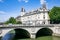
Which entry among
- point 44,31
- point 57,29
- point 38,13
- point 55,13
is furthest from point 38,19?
point 57,29

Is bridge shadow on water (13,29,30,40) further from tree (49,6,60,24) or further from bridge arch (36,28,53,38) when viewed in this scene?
tree (49,6,60,24)

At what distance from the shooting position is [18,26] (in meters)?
48.6

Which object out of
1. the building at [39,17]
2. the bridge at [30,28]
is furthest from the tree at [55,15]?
the bridge at [30,28]

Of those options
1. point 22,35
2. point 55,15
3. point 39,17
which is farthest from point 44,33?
point 39,17

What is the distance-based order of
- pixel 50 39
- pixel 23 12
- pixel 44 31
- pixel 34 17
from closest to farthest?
pixel 50 39 < pixel 44 31 < pixel 34 17 < pixel 23 12

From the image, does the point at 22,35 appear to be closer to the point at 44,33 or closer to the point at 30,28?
the point at 44,33

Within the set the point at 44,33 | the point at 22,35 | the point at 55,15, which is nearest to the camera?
the point at 22,35

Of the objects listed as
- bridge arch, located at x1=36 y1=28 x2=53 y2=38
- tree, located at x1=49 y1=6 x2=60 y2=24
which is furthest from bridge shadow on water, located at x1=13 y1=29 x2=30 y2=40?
tree, located at x1=49 y1=6 x2=60 y2=24

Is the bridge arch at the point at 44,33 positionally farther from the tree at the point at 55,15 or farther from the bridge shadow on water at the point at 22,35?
the tree at the point at 55,15

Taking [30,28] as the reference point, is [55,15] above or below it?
above

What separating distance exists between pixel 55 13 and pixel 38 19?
42.3 ft

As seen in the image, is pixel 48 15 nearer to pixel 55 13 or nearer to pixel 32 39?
pixel 55 13

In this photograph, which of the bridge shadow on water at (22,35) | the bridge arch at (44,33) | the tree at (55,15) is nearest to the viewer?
the bridge shadow on water at (22,35)

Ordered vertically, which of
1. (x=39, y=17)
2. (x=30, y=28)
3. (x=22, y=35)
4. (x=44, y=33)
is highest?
(x=39, y=17)
